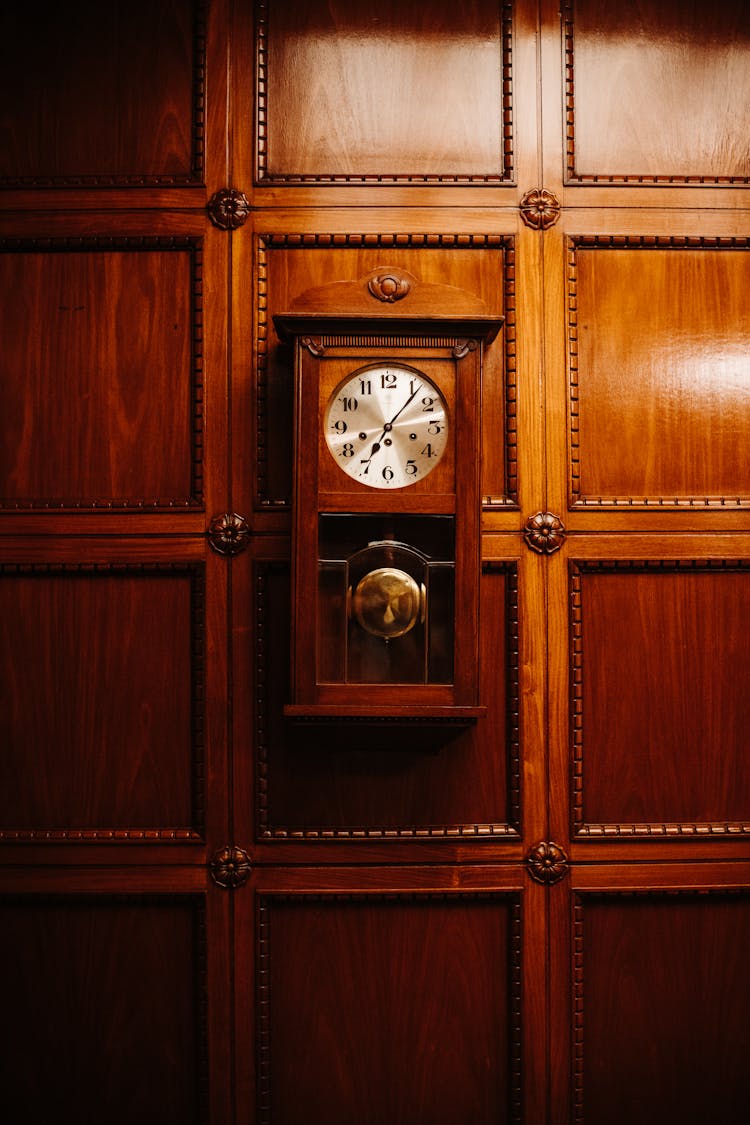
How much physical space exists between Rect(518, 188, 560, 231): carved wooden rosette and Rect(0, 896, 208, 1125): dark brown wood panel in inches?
62.2

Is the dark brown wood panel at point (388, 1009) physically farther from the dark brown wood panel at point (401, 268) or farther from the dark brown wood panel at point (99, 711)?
the dark brown wood panel at point (401, 268)

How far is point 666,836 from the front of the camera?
6.01ft

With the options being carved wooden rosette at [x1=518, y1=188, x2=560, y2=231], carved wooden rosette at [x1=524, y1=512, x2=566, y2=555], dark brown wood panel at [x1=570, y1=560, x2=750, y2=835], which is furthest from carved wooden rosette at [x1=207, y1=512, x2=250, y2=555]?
carved wooden rosette at [x1=518, y1=188, x2=560, y2=231]

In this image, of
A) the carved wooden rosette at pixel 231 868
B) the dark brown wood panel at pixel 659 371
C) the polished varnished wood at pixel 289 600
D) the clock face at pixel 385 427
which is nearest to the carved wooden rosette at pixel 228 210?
the polished varnished wood at pixel 289 600

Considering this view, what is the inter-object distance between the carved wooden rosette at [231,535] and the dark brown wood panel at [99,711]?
7cm

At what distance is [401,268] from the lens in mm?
1832

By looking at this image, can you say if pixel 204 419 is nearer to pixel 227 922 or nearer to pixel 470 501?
pixel 470 501

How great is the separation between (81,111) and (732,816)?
2.02 meters

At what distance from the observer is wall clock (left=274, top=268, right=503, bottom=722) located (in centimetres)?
164

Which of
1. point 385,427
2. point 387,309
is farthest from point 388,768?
point 387,309

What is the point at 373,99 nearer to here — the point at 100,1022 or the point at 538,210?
the point at 538,210

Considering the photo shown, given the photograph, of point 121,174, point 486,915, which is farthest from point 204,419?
point 486,915

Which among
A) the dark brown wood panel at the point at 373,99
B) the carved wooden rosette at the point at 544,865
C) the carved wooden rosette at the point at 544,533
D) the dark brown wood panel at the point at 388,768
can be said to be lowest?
the carved wooden rosette at the point at 544,865

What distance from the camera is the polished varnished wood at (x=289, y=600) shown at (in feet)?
5.90
